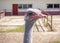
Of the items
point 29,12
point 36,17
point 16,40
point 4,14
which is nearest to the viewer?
point 36,17

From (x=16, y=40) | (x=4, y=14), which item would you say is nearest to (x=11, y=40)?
(x=16, y=40)

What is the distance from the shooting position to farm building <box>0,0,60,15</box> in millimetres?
27125

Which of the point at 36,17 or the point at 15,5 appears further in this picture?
the point at 15,5

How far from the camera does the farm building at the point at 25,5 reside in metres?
27.1

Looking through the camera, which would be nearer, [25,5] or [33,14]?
[33,14]

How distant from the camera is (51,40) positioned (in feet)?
20.3

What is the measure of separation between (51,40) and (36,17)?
165 inches

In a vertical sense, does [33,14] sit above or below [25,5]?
below

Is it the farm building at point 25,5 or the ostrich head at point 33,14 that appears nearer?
the ostrich head at point 33,14

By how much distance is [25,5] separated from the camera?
27.8 m

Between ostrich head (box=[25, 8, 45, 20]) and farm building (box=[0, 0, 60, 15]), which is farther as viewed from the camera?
farm building (box=[0, 0, 60, 15])

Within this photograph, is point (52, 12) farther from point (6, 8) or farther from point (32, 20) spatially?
point (32, 20)

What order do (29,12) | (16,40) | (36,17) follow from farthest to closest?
(16,40) → (29,12) → (36,17)

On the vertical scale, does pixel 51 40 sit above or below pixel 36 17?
below
